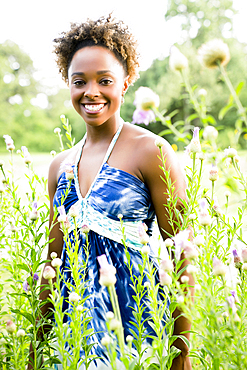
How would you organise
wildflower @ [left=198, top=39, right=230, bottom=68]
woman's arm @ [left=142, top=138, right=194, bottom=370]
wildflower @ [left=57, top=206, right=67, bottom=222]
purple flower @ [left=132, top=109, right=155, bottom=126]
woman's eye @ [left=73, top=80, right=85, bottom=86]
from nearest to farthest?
wildflower @ [left=198, top=39, right=230, bottom=68] < purple flower @ [left=132, top=109, right=155, bottom=126] < wildflower @ [left=57, top=206, right=67, bottom=222] < woman's arm @ [left=142, top=138, right=194, bottom=370] < woman's eye @ [left=73, top=80, right=85, bottom=86]

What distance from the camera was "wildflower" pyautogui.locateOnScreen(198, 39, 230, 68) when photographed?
0.64 meters

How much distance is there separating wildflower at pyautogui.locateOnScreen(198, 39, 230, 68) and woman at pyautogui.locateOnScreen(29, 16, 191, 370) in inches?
20.4

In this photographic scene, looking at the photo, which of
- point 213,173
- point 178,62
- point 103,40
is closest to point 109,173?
point 213,173

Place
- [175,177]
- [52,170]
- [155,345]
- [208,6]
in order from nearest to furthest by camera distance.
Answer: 1. [155,345]
2. [175,177]
3. [52,170]
4. [208,6]

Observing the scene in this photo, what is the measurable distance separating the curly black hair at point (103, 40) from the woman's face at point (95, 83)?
1.8 inches

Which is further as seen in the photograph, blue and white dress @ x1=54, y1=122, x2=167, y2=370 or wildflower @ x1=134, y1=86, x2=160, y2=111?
blue and white dress @ x1=54, y1=122, x2=167, y2=370

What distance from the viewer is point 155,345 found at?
2.69 ft

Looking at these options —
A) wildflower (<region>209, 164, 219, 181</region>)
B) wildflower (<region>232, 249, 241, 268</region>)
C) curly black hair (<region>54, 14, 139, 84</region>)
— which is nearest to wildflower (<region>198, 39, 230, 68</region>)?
wildflower (<region>209, 164, 219, 181</region>)

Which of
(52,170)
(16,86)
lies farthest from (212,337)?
(16,86)

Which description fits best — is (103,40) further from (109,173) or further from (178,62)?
(178,62)

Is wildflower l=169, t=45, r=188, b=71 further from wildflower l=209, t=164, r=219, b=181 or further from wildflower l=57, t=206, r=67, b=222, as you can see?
wildflower l=57, t=206, r=67, b=222

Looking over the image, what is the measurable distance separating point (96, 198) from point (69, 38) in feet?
2.24

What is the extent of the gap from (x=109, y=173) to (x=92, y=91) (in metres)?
0.31

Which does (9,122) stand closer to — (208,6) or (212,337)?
(208,6)
